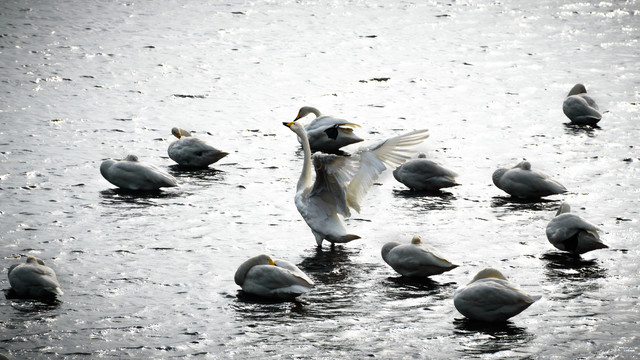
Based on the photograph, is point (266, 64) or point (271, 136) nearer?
point (271, 136)

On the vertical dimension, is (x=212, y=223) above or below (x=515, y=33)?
below

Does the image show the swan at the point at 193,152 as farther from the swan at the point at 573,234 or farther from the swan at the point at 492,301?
the swan at the point at 492,301

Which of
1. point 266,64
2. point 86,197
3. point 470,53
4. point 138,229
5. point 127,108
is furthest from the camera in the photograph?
point 470,53

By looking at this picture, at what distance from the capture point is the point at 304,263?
979cm

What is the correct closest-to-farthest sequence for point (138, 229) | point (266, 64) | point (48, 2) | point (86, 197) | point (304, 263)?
1. point (304, 263)
2. point (138, 229)
3. point (86, 197)
4. point (266, 64)
5. point (48, 2)

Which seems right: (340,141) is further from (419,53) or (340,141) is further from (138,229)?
(419,53)

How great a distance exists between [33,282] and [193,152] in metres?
4.90

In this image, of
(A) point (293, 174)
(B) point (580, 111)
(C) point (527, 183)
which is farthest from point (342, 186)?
(B) point (580, 111)

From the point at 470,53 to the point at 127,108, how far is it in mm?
8443

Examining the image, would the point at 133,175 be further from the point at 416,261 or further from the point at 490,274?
the point at 490,274

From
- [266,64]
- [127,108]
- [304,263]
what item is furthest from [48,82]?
[304,263]

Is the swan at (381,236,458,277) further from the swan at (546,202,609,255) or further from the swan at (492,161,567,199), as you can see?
the swan at (492,161,567,199)

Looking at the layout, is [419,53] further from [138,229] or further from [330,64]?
[138,229]

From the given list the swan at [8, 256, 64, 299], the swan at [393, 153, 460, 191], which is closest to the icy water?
the swan at [8, 256, 64, 299]
